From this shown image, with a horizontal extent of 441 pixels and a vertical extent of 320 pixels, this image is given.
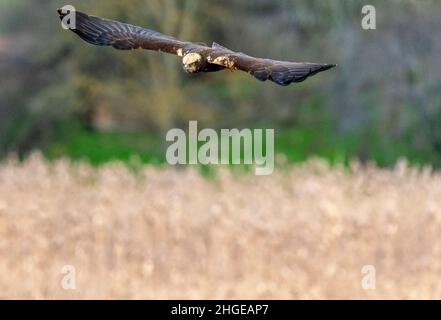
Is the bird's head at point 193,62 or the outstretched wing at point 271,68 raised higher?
the bird's head at point 193,62

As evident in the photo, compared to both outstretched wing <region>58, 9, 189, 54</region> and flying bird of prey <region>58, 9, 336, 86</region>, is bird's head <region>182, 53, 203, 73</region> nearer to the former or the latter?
flying bird of prey <region>58, 9, 336, 86</region>

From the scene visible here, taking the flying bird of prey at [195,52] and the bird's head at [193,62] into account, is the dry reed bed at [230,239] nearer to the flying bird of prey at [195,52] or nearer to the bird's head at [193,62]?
the flying bird of prey at [195,52]

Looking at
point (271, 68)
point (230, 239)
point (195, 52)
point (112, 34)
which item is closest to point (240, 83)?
point (230, 239)

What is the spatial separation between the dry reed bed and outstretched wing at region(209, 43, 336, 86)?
4474 millimetres

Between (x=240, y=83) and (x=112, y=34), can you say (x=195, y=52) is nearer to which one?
(x=112, y=34)

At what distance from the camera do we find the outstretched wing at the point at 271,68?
3982mm

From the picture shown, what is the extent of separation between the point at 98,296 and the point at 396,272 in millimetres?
2423

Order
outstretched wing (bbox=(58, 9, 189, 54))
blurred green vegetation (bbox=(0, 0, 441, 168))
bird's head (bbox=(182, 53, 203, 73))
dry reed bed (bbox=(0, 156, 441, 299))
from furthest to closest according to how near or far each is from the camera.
Answer: 1. blurred green vegetation (bbox=(0, 0, 441, 168))
2. dry reed bed (bbox=(0, 156, 441, 299))
3. outstretched wing (bbox=(58, 9, 189, 54))
4. bird's head (bbox=(182, 53, 203, 73))

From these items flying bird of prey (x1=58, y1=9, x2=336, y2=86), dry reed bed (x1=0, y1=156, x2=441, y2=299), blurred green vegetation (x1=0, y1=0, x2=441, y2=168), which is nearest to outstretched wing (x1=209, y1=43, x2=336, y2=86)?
flying bird of prey (x1=58, y1=9, x2=336, y2=86)

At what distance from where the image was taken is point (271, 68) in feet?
13.4

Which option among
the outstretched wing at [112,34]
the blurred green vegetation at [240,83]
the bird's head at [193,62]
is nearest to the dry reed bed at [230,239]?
the outstretched wing at [112,34]

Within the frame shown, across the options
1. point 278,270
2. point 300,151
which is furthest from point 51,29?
point 278,270

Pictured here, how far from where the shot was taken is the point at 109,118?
27.3 m

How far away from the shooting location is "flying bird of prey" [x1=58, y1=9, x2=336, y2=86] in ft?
13.2
